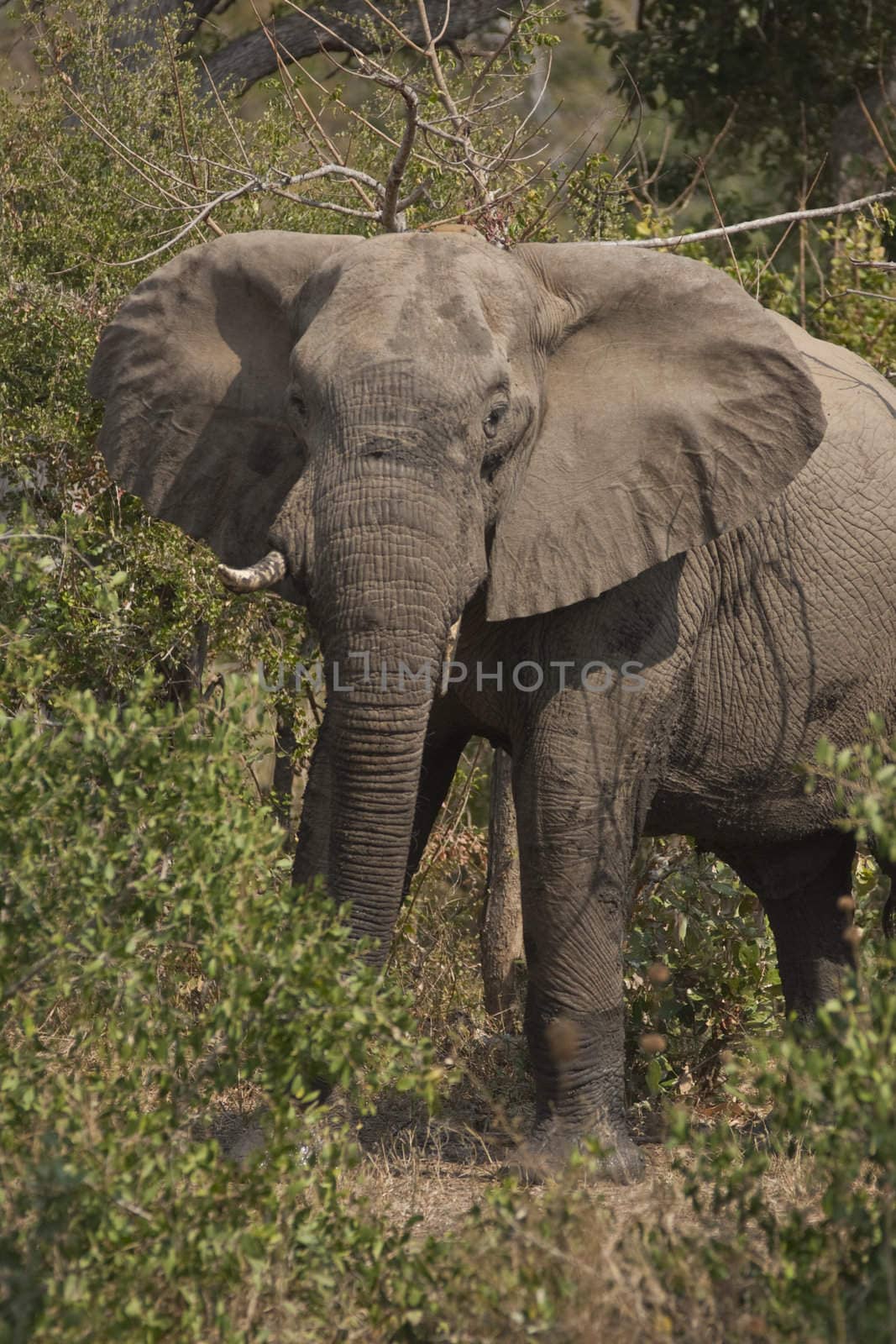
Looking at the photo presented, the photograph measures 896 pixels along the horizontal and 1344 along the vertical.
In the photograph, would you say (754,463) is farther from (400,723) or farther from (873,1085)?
(873,1085)

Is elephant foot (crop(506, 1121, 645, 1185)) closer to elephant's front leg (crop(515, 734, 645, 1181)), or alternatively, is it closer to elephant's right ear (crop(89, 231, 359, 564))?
elephant's front leg (crop(515, 734, 645, 1181))

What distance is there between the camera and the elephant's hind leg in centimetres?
690

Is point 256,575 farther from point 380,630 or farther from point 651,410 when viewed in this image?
point 651,410

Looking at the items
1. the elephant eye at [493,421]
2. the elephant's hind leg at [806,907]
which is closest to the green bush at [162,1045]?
the elephant eye at [493,421]

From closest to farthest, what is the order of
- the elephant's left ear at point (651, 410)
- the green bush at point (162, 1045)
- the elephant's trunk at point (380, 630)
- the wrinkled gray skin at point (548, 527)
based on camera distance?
the green bush at point (162, 1045), the elephant's trunk at point (380, 630), the wrinkled gray skin at point (548, 527), the elephant's left ear at point (651, 410)

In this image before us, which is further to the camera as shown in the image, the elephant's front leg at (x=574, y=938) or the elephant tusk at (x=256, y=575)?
the elephant's front leg at (x=574, y=938)

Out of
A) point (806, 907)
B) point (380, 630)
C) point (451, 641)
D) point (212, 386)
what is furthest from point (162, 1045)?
point (806, 907)

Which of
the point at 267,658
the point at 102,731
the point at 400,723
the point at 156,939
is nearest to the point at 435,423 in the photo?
the point at 400,723

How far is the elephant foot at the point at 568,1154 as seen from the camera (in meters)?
5.82

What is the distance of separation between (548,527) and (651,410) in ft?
1.74

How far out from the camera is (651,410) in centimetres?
577

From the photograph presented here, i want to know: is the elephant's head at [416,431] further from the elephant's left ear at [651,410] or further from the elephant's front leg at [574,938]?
the elephant's front leg at [574,938]

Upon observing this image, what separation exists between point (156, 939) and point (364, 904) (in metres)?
1.02

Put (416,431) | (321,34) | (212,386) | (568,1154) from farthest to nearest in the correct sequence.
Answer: (321,34), (212,386), (568,1154), (416,431)
